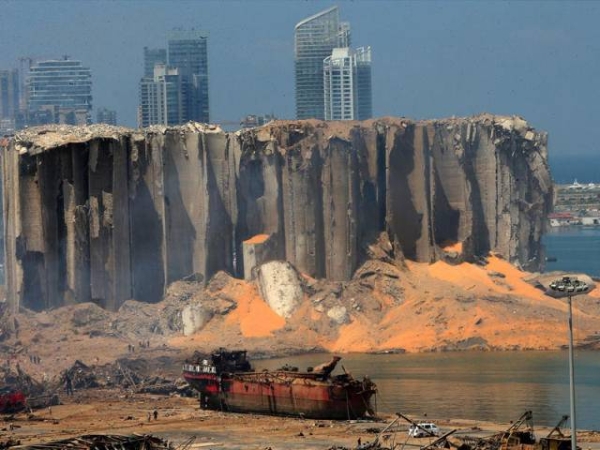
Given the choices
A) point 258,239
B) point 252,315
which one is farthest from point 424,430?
point 258,239

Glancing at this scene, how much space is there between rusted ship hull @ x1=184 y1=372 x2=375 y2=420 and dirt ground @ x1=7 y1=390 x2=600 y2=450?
23.6 inches

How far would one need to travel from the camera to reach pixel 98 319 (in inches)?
3329

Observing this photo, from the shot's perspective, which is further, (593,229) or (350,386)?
(593,229)

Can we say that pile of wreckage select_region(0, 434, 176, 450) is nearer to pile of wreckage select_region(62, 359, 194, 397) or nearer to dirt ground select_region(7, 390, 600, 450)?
dirt ground select_region(7, 390, 600, 450)

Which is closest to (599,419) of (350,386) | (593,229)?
(350,386)

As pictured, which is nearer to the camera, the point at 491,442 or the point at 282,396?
the point at 491,442

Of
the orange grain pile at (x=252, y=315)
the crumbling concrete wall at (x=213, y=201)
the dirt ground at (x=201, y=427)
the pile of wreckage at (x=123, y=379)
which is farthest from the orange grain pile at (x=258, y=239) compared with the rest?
the dirt ground at (x=201, y=427)

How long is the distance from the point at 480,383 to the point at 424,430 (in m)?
14.5

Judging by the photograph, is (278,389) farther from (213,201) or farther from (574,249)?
(574,249)

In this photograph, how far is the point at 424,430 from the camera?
55.8 m

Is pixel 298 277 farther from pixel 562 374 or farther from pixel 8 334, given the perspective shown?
pixel 562 374

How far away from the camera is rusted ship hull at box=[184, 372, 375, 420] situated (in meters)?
63.1

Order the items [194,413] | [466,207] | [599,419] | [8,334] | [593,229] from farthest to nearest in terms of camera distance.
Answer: [593,229], [466,207], [8,334], [194,413], [599,419]

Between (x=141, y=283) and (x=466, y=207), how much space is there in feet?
48.8
